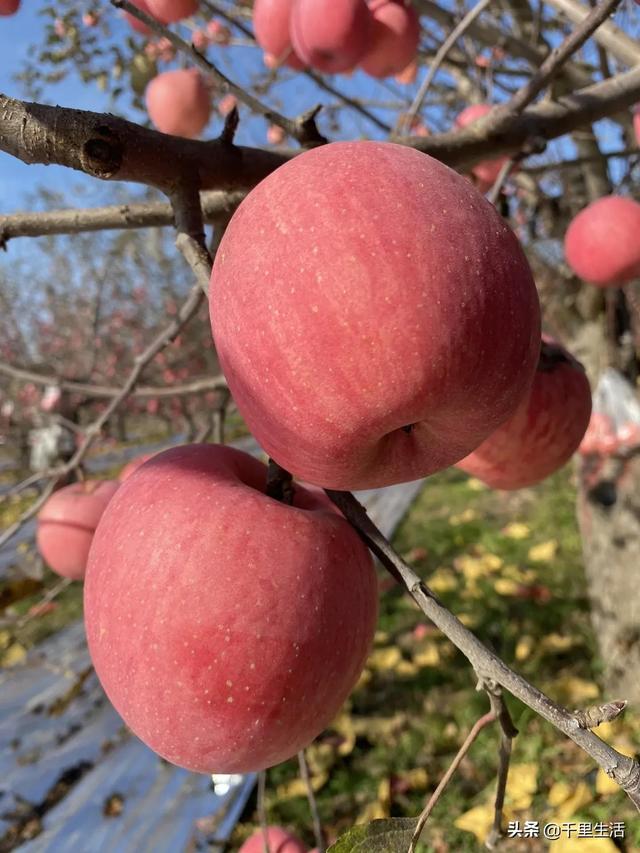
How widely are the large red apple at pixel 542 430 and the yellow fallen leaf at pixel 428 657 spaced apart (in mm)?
1975

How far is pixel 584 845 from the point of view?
144cm

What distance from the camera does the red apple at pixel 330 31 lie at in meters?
1.49

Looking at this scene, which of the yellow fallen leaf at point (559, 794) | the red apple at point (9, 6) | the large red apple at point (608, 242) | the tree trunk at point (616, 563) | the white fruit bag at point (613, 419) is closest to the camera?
the red apple at point (9, 6)

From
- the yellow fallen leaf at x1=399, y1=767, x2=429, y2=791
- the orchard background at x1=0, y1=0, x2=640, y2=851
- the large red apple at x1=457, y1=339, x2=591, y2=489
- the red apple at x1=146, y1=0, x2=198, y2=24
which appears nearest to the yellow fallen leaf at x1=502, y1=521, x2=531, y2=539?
the orchard background at x1=0, y1=0, x2=640, y2=851

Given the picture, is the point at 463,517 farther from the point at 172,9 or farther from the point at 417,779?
the point at 172,9

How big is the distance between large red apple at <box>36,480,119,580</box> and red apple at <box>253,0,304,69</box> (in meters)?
1.26

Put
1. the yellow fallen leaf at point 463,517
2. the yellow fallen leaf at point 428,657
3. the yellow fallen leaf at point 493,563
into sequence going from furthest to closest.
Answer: the yellow fallen leaf at point 463,517 < the yellow fallen leaf at point 493,563 < the yellow fallen leaf at point 428,657

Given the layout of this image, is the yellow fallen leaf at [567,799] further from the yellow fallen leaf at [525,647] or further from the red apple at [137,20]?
the red apple at [137,20]

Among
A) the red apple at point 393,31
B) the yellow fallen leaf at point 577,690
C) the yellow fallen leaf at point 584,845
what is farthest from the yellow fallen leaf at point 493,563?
the red apple at point 393,31

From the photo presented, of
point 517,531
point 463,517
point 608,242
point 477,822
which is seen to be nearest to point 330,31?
point 608,242

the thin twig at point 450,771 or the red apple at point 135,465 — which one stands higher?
the thin twig at point 450,771

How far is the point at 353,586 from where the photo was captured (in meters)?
0.56

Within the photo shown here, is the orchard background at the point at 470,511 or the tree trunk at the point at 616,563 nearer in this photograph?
the orchard background at the point at 470,511

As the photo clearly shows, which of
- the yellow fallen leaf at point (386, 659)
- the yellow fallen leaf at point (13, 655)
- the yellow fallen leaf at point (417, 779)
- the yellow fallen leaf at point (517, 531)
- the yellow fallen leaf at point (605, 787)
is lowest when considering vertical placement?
the yellow fallen leaf at point (13, 655)
